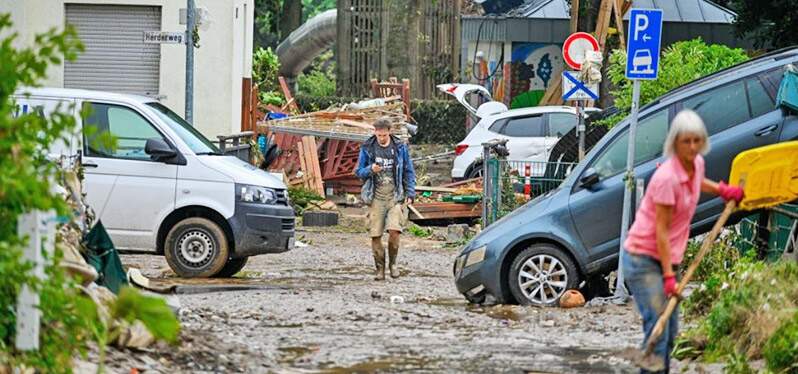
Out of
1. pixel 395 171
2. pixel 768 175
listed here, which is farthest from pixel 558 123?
pixel 768 175

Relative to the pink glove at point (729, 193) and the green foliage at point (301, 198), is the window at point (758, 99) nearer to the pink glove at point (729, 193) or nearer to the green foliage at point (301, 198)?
the pink glove at point (729, 193)

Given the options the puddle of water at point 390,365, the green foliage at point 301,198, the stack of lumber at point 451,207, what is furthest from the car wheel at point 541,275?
the green foliage at point 301,198

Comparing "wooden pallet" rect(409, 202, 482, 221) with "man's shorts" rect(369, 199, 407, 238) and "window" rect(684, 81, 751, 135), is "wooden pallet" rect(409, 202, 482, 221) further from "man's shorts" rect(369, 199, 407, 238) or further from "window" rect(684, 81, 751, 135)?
"window" rect(684, 81, 751, 135)

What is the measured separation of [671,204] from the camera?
8820 millimetres

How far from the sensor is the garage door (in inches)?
1040

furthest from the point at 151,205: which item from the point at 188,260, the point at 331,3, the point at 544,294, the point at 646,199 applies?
the point at 331,3

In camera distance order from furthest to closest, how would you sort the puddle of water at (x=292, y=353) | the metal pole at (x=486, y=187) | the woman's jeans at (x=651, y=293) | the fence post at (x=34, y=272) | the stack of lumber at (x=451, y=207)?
the stack of lumber at (x=451, y=207)
the metal pole at (x=486, y=187)
the puddle of water at (x=292, y=353)
the woman's jeans at (x=651, y=293)
the fence post at (x=34, y=272)

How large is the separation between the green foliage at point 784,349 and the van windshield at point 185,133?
8487mm

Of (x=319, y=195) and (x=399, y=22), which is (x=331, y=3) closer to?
(x=399, y=22)

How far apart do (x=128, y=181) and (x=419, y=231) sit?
8.27 meters

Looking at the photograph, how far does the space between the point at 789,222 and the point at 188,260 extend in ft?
20.9

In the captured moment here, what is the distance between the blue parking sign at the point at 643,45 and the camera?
49.6 ft

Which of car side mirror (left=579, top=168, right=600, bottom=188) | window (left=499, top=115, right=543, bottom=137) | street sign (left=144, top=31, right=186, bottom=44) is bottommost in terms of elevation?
car side mirror (left=579, top=168, right=600, bottom=188)

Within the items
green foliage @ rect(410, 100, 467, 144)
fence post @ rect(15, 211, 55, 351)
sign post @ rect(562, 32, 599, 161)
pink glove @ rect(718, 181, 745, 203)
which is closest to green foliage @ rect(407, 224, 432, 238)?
sign post @ rect(562, 32, 599, 161)
